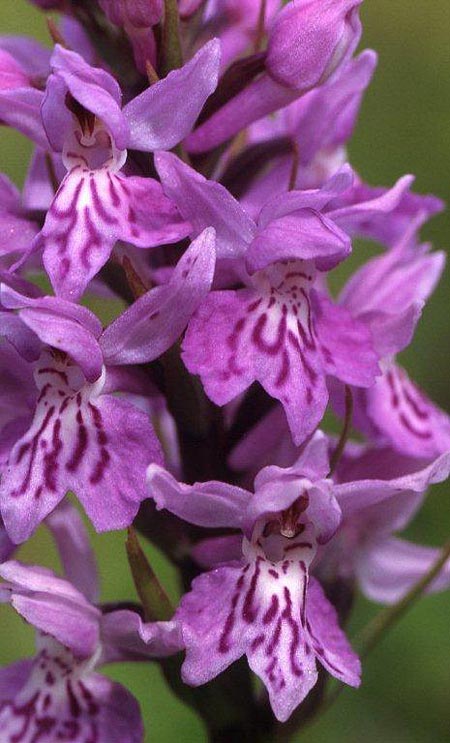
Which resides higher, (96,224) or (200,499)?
(96,224)

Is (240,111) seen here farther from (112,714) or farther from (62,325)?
(112,714)

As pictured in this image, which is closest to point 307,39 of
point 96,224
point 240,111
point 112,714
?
point 240,111

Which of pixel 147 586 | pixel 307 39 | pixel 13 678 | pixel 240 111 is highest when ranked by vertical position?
pixel 307 39

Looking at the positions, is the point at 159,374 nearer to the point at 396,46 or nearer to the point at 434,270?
the point at 434,270

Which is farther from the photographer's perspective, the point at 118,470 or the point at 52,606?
the point at 52,606

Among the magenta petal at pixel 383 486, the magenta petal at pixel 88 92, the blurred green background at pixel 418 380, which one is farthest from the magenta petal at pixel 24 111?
the blurred green background at pixel 418 380

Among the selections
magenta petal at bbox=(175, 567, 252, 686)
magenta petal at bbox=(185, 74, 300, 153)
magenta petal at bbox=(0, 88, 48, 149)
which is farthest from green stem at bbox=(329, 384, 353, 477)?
magenta petal at bbox=(0, 88, 48, 149)

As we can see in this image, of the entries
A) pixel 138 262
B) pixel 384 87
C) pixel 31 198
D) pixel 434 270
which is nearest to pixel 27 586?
pixel 138 262
